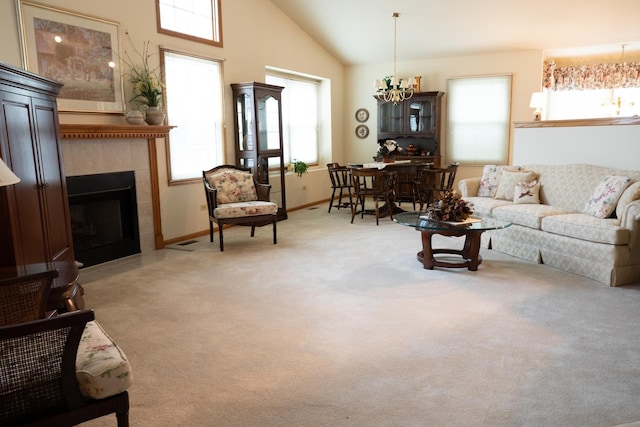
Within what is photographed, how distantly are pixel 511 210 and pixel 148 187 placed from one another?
4.07m

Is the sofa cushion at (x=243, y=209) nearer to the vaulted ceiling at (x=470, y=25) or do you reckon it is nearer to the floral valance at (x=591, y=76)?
the vaulted ceiling at (x=470, y=25)

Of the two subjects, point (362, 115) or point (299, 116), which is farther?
point (362, 115)

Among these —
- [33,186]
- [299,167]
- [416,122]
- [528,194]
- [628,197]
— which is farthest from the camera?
[416,122]

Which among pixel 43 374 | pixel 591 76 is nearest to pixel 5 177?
pixel 43 374

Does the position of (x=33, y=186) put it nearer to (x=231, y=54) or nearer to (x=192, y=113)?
(x=192, y=113)

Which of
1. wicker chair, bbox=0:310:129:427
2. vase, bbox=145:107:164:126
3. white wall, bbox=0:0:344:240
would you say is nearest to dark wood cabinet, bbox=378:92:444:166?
white wall, bbox=0:0:344:240

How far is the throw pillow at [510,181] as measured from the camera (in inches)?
213

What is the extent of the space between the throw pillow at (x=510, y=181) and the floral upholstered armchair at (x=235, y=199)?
2.69 m

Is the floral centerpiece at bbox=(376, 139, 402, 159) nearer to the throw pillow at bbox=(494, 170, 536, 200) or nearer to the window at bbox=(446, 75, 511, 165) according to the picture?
the window at bbox=(446, 75, 511, 165)

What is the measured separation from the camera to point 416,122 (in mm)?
9086

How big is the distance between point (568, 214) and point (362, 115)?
19.1ft

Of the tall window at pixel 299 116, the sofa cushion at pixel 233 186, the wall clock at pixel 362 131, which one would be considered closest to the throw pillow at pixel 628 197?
the sofa cushion at pixel 233 186

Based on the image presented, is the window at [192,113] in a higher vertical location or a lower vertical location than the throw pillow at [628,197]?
higher

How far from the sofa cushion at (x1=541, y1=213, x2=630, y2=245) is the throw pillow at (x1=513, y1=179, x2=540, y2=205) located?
69cm
